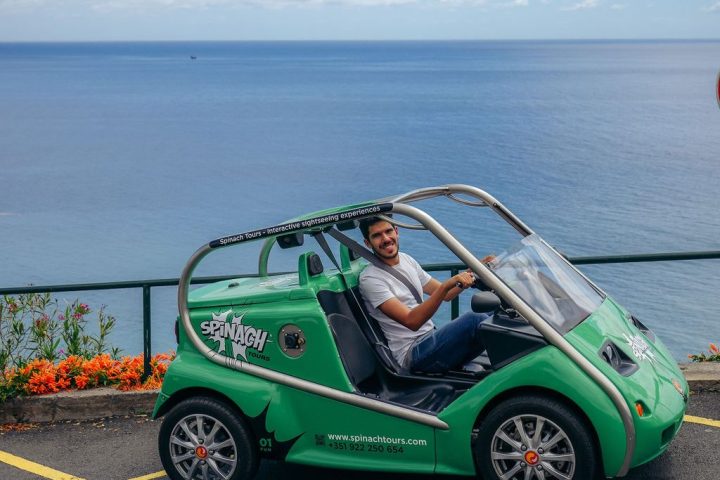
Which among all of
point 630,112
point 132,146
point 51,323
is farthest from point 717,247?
point 630,112

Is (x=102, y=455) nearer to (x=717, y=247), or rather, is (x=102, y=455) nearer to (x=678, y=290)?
(x=678, y=290)

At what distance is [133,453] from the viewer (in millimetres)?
7469

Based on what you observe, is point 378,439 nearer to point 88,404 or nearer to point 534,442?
point 534,442

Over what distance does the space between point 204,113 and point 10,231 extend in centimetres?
6429

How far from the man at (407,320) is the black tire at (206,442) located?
1.01 meters

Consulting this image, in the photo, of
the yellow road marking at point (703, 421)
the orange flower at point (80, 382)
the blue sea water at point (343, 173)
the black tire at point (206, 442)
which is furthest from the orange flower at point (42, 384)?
the blue sea water at point (343, 173)

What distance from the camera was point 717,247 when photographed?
162 ft

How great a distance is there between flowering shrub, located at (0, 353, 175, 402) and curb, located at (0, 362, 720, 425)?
10cm

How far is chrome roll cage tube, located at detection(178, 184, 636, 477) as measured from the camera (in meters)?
5.77

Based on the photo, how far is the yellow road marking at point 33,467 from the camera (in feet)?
23.1

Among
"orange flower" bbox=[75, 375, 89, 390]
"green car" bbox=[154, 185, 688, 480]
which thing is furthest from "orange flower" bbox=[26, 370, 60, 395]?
"green car" bbox=[154, 185, 688, 480]

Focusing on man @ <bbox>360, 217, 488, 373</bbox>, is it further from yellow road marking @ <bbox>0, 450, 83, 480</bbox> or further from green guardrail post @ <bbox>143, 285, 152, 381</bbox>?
green guardrail post @ <bbox>143, 285, 152, 381</bbox>

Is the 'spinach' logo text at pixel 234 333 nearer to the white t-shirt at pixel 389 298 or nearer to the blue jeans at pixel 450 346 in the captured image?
the white t-shirt at pixel 389 298

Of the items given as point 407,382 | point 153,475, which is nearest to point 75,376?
point 153,475
